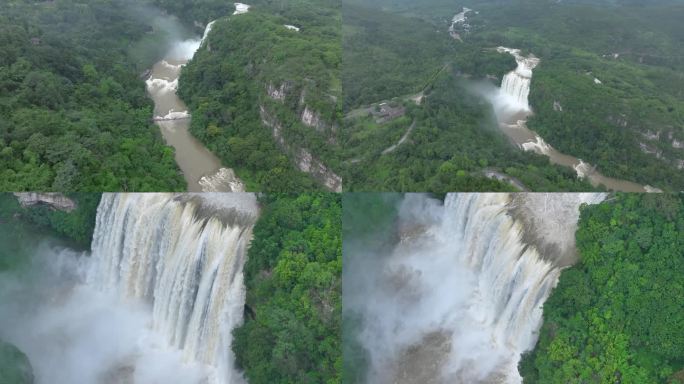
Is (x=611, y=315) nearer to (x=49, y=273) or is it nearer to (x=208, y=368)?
(x=208, y=368)

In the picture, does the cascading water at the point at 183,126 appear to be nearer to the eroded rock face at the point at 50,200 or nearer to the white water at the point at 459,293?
the eroded rock face at the point at 50,200

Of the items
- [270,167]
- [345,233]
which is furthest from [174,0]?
[345,233]

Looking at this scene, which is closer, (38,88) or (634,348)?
(634,348)

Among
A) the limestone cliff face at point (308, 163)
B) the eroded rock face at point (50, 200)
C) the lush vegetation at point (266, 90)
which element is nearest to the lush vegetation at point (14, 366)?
the eroded rock face at point (50, 200)

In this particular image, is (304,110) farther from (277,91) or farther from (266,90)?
(266,90)

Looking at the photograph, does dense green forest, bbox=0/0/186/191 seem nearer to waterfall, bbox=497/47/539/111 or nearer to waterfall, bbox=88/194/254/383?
waterfall, bbox=88/194/254/383

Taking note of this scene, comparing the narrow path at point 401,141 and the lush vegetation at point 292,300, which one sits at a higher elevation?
the narrow path at point 401,141
